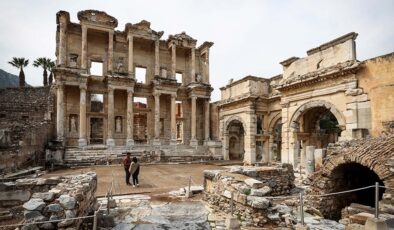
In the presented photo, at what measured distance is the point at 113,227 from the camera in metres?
5.75

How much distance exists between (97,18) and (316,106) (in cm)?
1938

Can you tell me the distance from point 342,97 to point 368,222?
9613mm

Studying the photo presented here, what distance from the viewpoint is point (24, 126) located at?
15445mm

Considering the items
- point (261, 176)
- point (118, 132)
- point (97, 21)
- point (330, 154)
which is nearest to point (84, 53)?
point (97, 21)

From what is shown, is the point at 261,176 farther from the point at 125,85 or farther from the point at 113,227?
the point at 125,85

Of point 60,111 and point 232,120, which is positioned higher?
point 60,111

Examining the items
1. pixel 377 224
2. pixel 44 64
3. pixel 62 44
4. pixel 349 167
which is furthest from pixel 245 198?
pixel 44 64

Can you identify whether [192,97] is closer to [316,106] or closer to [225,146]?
[225,146]

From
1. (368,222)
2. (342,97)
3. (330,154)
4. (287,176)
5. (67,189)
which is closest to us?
(368,222)

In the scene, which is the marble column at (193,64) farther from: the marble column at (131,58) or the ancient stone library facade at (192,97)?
the marble column at (131,58)

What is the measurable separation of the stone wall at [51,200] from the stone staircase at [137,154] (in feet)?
36.7

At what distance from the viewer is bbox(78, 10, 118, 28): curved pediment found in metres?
21.7

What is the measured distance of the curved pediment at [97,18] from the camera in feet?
71.3

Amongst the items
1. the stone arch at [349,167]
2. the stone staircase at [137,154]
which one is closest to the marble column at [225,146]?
the stone staircase at [137,154]
